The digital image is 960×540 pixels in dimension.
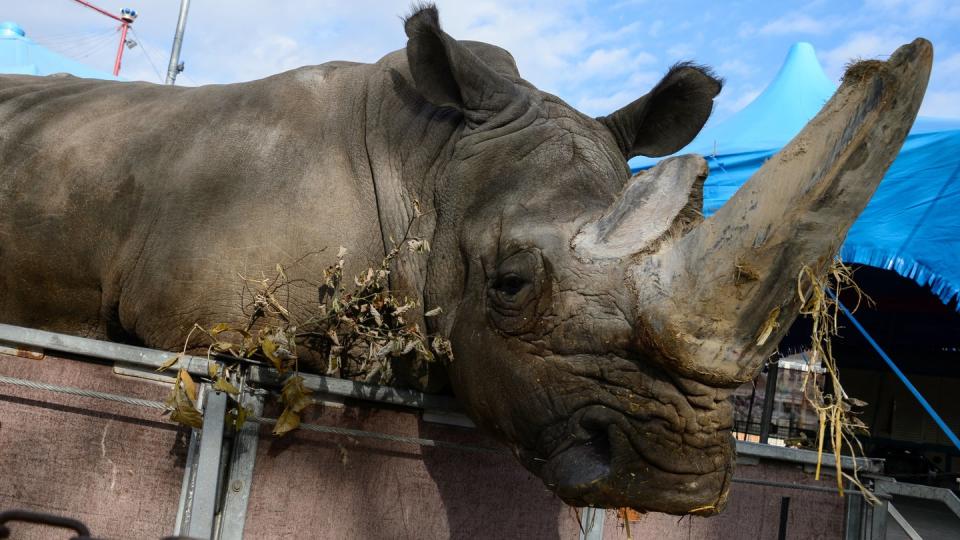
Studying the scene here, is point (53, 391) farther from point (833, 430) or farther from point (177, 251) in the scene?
point (833, 430)

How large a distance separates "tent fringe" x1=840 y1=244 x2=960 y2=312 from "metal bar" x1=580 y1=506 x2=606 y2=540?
4.51m

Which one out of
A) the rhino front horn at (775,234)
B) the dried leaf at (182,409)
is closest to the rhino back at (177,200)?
the dried leaf at (182,409)

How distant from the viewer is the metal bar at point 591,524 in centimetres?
334

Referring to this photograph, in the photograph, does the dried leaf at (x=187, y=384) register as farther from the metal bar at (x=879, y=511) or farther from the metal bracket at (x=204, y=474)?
the metal bar at (x=879, y=511)

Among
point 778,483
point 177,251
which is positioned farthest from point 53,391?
point 778,483

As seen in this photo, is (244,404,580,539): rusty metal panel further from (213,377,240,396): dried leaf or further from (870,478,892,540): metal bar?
(870,478,892,540): metal bar

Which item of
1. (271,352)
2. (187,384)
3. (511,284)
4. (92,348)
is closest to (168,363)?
(187,384)

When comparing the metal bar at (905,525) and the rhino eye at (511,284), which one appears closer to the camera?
the rhino eye at (511,284)

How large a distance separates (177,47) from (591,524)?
58.1ft

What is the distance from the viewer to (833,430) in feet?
9.01

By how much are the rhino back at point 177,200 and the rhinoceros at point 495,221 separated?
0.01 m

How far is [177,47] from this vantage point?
1888cm

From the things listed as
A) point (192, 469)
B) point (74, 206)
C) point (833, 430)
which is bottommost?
point (192, 469)

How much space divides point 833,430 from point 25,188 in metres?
3.71
